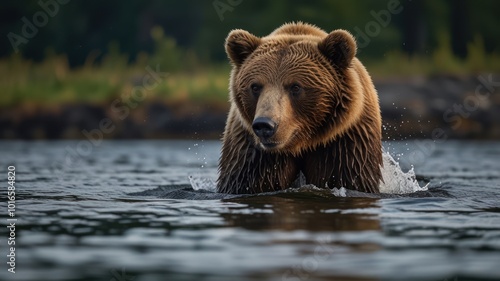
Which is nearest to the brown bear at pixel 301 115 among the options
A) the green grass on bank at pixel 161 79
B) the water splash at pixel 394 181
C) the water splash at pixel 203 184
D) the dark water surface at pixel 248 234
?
the dark water surface at pixel 248 234

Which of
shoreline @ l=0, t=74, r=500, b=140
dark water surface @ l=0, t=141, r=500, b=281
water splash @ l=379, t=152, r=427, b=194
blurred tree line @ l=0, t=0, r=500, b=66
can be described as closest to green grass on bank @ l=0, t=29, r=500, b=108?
shoreline @ l=0, t=74, r=500, b=140

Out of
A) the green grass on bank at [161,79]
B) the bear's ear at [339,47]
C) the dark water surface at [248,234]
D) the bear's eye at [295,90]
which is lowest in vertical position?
the dark water surface at [248,234]

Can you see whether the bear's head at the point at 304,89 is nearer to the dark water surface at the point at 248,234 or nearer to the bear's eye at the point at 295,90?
the bear's eye at the point at 295,90

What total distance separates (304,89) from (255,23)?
63.1 feet

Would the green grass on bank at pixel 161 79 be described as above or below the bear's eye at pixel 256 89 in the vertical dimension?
above

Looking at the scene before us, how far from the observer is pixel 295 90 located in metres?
7.23

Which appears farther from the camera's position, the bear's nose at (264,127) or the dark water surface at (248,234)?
the bear's nose at (264,127)

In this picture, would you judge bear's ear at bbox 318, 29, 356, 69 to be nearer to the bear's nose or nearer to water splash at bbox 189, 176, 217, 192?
the bear's nose

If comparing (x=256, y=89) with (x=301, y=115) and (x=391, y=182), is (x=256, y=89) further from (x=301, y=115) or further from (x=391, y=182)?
(x=391, y=182)

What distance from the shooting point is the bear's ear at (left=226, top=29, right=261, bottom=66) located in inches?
296

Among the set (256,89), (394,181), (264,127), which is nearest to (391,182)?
(394,181)

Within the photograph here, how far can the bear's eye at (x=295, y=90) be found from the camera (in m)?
7.22

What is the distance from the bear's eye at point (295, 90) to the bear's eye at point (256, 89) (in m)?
0.24

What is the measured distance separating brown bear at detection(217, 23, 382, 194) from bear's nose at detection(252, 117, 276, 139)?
15 mm
